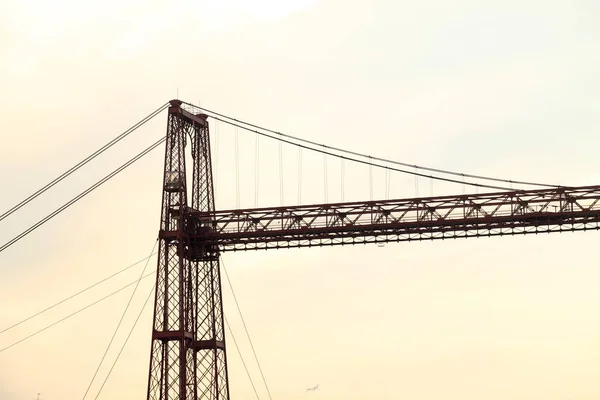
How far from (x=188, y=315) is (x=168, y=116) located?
45.1 ft

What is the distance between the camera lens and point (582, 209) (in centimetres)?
9125

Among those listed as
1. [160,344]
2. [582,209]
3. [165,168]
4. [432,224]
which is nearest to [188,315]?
[160,344]

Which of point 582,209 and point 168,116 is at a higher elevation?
point 168,116

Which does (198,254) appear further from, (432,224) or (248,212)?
(432,224)

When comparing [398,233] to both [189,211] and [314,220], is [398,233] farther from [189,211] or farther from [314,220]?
[189,211]

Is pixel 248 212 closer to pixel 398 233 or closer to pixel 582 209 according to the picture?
pixel 398 233

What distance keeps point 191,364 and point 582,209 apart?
28109 millimetres

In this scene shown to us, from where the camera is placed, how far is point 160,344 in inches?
3632

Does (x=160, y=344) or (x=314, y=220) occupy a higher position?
(x=314, y=220)

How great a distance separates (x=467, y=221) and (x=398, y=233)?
4725mm

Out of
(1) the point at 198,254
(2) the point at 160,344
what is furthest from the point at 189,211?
(2) the point at 160,344

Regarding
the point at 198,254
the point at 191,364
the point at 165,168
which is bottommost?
the point at 191,364

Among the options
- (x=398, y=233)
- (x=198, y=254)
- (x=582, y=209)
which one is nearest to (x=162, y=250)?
(x=198, y=254)

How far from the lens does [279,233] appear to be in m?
93.6
